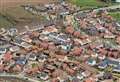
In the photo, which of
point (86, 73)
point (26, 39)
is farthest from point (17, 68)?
point (26, 39)

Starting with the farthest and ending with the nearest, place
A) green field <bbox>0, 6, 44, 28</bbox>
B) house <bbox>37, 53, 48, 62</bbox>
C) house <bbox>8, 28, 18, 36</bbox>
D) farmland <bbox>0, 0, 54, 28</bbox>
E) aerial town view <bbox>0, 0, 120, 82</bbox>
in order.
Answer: farmland <bbox>0, 0, 54, 28</bbox>, green field <bbox>0, 6, 44, 28</bbox>, house <bbox>8, 28, 18, 36</bbox>, house <bbox>37, 53, 48, 62</bbox>, aerial town view <bbox>0, 0, 120, 82</bbox>

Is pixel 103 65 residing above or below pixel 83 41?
below

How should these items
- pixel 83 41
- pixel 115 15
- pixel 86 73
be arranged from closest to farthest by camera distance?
1. pixel 86 73
2. pixel 83 41
3. pixel 115 15

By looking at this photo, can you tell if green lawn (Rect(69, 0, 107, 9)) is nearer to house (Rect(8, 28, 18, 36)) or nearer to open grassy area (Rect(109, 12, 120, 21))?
open grassy area (Rect(109, 12, 120, 21))

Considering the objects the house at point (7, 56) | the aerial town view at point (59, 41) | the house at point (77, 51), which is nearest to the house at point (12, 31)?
the aerial town view at point (59, 41)

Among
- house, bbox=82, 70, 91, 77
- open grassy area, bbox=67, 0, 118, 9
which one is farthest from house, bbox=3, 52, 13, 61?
open grassy area, bbox=67, 0, 118, 9

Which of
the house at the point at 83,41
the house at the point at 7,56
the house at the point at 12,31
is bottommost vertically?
the house at the point at 7,56

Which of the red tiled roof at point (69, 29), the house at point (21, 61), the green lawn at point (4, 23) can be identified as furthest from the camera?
the green lawn at point (4, 23)

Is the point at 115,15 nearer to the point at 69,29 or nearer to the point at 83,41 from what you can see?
the point at 69,29

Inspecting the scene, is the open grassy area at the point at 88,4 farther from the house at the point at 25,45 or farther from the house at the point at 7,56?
the house at the point at 7,56
